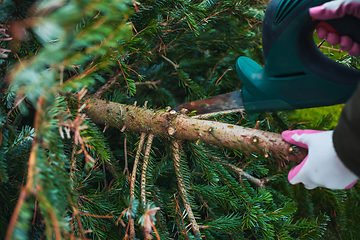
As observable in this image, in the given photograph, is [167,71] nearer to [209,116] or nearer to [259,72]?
[209,116]

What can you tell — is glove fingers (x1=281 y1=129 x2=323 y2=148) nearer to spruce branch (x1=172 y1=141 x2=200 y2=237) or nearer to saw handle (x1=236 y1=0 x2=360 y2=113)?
saw handle (x1=236 y1=0 x2=360 y2=113)

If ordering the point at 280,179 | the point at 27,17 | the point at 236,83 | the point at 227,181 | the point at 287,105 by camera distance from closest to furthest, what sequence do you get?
the point at 27,17
the point at 287,105
the point at 227,181
the point at 280,179
the point at 236,83

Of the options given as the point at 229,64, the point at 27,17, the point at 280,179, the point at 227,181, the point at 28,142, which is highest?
the point at 27,17

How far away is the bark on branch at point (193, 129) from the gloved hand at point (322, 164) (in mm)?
41

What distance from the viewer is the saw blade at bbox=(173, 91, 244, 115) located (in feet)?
2.77

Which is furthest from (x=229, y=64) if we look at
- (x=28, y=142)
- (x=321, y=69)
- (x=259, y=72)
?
(x=28, y=142)

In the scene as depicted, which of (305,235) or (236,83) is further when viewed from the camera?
(236,83)

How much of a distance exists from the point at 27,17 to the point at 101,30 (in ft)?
1.40

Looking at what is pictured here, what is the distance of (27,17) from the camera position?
0.61 m

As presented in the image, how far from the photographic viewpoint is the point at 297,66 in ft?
2.29

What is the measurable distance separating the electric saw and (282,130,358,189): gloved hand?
170 mm

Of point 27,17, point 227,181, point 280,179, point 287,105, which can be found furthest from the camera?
point 280,179

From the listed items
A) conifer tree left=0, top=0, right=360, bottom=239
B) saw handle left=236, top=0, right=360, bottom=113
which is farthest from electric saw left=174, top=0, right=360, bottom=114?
conifer tree left=0, top=0, right=360, bottom=239

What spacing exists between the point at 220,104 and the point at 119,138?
0.63 metres
